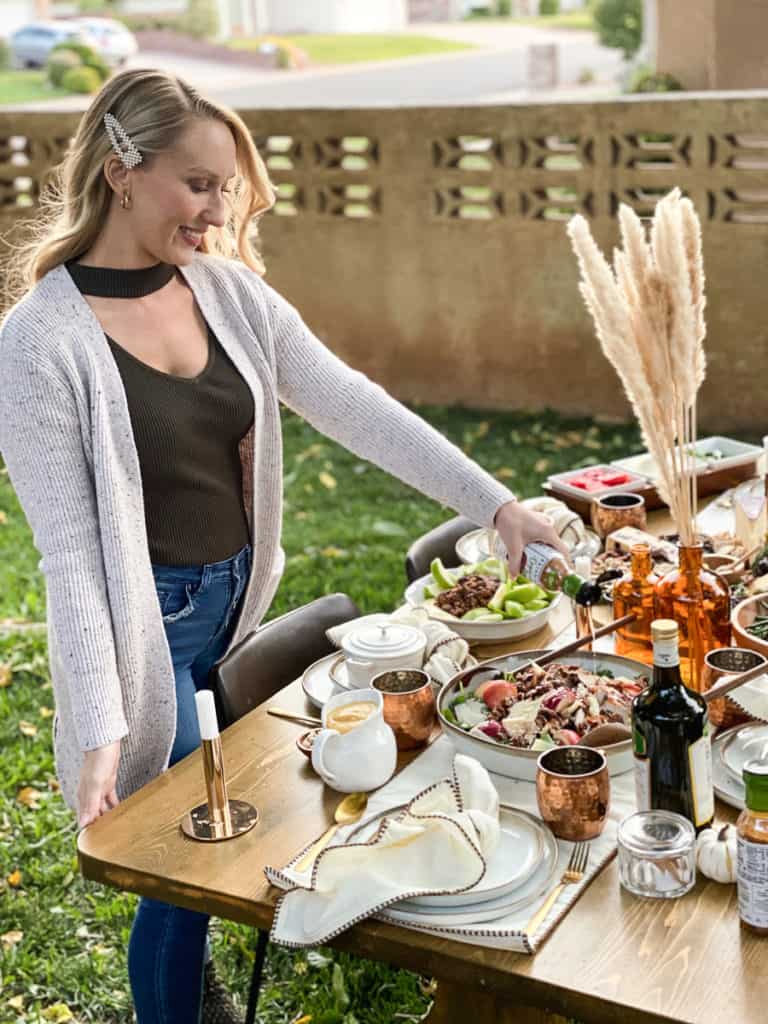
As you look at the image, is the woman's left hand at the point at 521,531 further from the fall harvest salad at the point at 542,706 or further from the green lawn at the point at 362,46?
the green lawn at the point at 362,46

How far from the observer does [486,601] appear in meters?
2.93

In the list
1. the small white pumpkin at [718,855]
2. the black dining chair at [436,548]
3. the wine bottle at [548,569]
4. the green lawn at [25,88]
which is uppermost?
the wine bottle at [548,569]

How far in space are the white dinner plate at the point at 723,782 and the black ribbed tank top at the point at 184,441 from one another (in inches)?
45.4

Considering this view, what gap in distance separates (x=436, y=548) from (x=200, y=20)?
1672 inches

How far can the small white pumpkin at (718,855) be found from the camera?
6.26ft

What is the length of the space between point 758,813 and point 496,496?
3.78ft

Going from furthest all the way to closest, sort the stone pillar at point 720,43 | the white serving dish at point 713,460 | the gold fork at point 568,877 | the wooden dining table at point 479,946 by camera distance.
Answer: the stone pillar at point 720,43, the white serving dish at point 713,460, the gold fork at point 568,877, the wooden dining table at point 479,946

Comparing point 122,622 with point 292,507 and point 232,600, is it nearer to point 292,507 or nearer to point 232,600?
point 232,600

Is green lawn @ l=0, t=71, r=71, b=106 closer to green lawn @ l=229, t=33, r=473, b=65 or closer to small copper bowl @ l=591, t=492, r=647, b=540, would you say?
green lawn @ l=229, t=33, r=473, b=65

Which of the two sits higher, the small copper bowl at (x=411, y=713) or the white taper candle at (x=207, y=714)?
the white taper candle at (x=207, y=714)

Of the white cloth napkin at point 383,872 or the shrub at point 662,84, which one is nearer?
the white cloth napkin at point 383,872

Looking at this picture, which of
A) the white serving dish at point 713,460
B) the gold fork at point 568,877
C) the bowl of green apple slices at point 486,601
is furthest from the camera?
the white serving dish at point 713,460

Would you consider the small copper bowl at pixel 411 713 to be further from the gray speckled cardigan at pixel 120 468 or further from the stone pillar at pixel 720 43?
the stone pillar at pixel 720 43

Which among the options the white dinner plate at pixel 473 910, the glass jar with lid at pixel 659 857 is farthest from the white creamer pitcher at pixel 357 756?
the glass jar with lid at pixel 659 857
